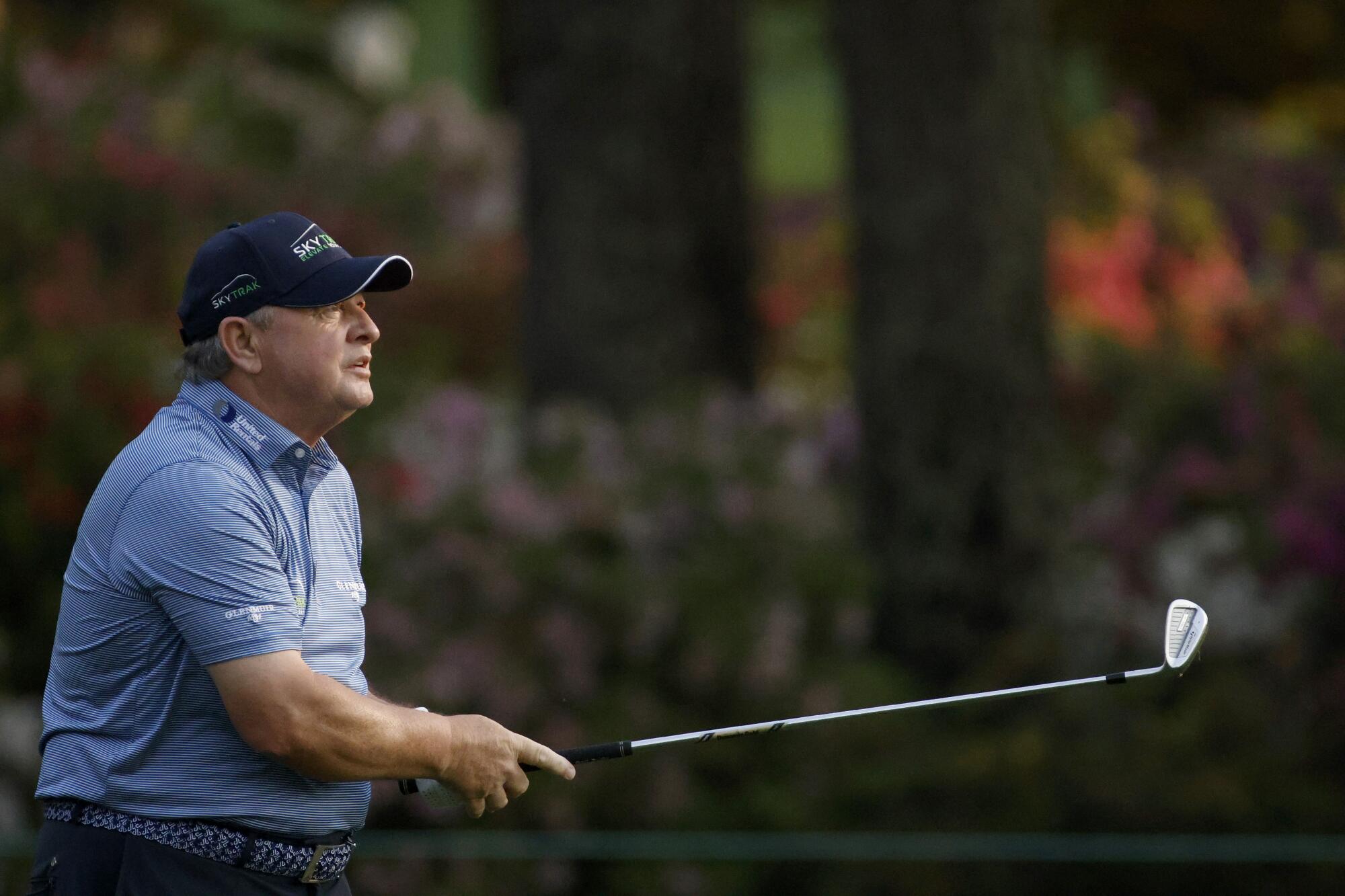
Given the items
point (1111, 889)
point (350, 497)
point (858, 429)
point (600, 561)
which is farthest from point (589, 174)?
point (350, 497)

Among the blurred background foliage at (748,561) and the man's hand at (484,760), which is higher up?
the man's hand at (484,760)

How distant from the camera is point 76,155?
36.2 feet

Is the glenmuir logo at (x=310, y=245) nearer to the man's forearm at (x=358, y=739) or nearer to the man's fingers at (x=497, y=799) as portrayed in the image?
the man's forearm at (x=358, y=739)

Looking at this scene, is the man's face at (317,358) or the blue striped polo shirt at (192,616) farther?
the man's face at (317,358)

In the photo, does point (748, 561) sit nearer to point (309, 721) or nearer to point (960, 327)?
point (960, 327)

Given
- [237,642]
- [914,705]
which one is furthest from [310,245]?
[914,705]

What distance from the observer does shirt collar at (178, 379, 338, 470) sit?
317 cm

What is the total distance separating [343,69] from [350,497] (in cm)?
1873

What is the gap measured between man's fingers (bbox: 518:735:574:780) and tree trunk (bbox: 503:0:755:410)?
5.73 m

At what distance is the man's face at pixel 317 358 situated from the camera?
127 inches

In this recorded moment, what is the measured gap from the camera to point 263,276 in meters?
3.21

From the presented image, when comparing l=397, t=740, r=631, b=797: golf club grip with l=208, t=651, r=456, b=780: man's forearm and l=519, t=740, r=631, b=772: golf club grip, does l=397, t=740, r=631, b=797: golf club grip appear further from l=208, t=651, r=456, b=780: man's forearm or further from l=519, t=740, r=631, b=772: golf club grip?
l=208, t=651, r=456, b=780: man's forearm

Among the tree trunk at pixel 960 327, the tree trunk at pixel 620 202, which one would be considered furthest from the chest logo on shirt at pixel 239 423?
the tree trunk at pixel 620 202

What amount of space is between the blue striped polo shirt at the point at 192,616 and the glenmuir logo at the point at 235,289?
0.15 meters
